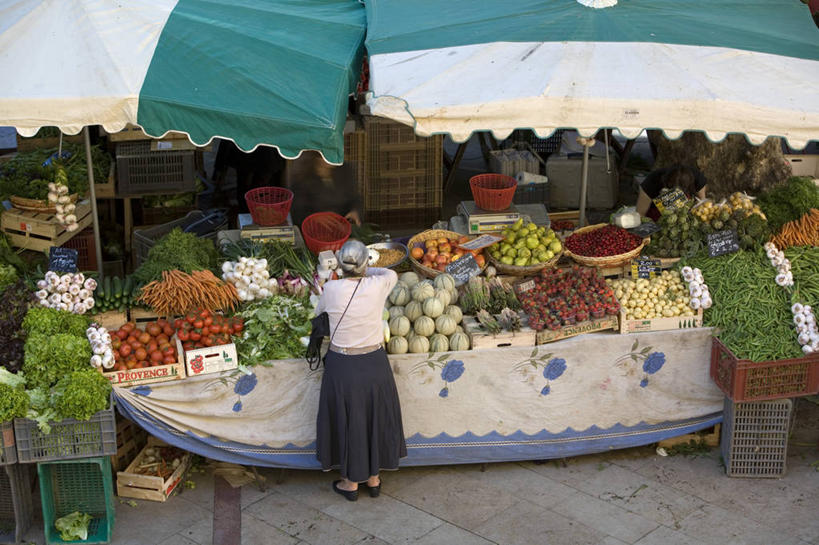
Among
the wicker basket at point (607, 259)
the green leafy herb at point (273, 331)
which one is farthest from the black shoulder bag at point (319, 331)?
the wicker basket at point (607, 259)

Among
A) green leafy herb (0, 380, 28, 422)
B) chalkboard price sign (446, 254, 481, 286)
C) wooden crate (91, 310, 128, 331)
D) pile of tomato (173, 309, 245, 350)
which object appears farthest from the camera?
chalkboard price sign (446, 254, 481, 286)

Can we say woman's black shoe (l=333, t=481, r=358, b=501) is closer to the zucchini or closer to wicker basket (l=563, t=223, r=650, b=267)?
the zucchini

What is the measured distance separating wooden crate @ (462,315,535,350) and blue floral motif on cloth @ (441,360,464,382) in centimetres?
15

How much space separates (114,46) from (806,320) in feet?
15.8

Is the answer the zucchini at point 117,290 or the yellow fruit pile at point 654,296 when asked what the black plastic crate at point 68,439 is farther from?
the yellow fruit pile at point 654,296

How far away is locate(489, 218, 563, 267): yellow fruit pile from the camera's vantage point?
6.68m

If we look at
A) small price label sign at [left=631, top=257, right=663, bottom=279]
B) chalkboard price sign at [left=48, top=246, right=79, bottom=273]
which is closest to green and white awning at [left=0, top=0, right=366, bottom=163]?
chalkboard price sign at [left=48, top=246, right=79, bottom=273]

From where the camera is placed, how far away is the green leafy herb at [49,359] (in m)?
5.64

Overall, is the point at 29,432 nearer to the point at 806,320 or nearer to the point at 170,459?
the point at 170,459

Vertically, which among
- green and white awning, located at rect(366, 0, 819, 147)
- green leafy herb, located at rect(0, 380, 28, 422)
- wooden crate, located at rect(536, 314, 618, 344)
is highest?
green and white awning, located at rect(366, 0, 819, 147)

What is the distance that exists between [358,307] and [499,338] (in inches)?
42.3

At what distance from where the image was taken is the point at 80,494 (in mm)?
5891

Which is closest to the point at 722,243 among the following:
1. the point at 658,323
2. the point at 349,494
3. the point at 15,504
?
the point at 658,323

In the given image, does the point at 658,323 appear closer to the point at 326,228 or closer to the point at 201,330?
the point at 326,228
